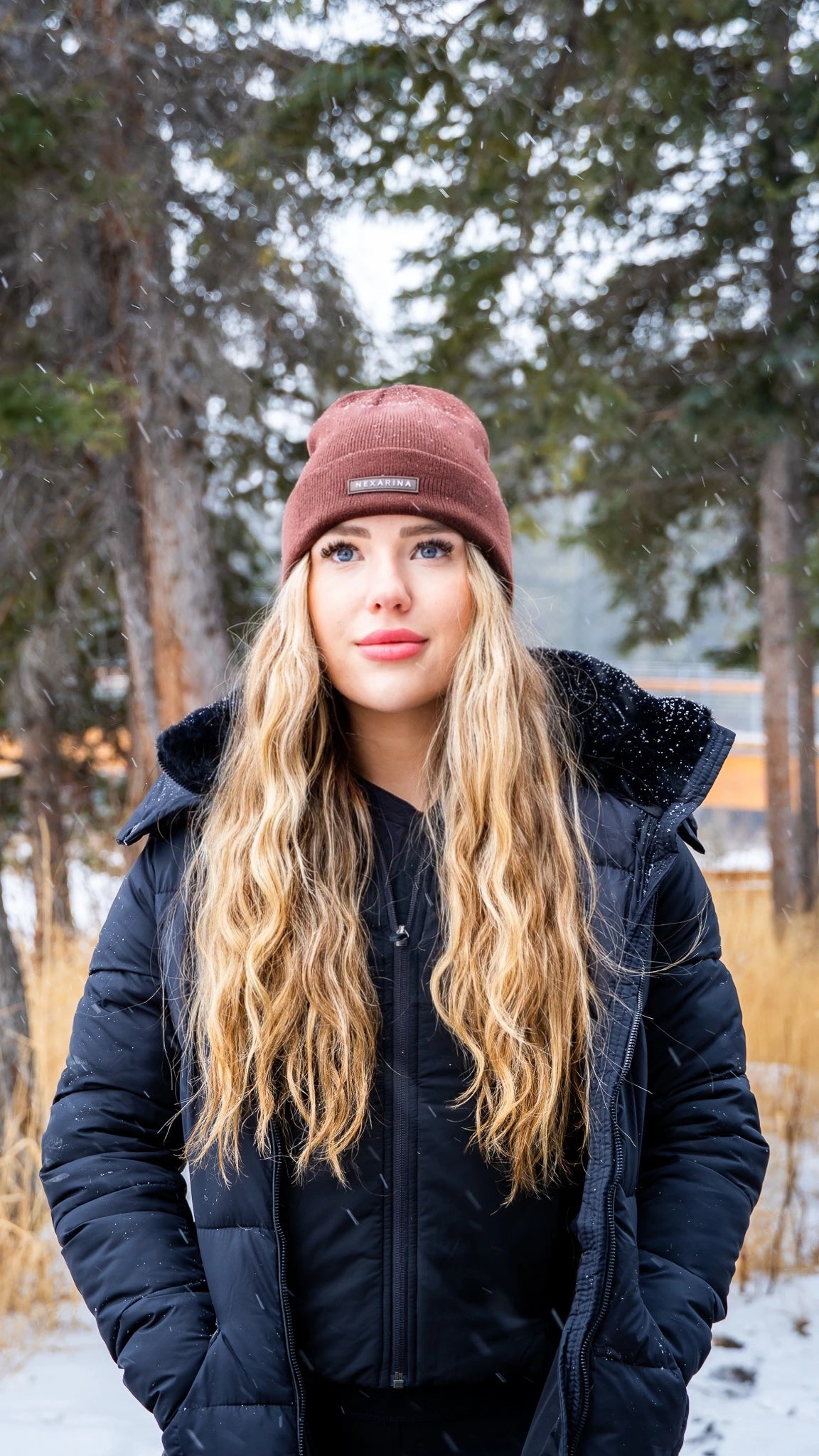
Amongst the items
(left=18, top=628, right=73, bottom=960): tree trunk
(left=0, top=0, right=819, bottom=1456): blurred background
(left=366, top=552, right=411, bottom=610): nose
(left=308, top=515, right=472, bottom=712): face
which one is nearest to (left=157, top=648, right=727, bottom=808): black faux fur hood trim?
(left=308, top=515, right=472, bottom=712): face

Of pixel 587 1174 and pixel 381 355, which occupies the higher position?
pixel 381 355

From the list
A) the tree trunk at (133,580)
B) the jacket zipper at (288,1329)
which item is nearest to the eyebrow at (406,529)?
the jacket zipper at (288,1329)

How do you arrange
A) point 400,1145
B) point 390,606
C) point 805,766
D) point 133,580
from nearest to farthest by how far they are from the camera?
point 400,1145, point 390,606, point 133,580, point 805,766

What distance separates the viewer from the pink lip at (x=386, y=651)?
5.61 ft

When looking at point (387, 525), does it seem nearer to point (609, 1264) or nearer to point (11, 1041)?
point (609, 1264)

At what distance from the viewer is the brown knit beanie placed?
176cm

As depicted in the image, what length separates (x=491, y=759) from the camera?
70.1 inches

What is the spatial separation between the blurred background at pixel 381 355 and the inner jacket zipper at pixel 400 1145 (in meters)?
1.94

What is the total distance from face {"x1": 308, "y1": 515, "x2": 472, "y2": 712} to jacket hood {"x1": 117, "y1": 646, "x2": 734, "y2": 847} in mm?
265

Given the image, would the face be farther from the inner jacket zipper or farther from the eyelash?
the inner jacket zipper

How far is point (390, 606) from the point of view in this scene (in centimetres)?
170

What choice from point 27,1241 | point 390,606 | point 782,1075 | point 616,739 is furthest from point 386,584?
point 782,1075

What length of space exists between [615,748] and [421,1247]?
820mm

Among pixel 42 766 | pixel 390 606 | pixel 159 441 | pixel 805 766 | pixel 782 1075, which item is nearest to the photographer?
pixel 390 606
